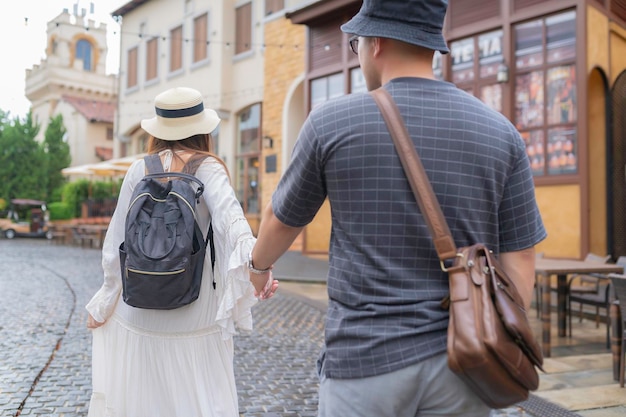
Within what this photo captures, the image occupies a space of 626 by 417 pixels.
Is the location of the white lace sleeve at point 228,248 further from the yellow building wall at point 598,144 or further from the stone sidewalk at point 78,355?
the yellow building wall at point 598,144

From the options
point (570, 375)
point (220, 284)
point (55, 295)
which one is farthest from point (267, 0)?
point (220, 284)

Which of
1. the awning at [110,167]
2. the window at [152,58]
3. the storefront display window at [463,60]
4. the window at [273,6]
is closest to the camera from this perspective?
the storefront display window at [463,60]

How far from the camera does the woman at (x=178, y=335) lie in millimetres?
2678

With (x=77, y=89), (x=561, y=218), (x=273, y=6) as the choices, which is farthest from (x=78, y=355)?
(x=77, y=89)

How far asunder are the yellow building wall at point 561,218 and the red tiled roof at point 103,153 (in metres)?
32.4

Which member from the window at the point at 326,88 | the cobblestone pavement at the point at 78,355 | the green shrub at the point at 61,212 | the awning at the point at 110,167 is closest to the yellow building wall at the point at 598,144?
the cobblestone pavement at the point at 78,355

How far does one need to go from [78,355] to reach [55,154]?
30.6 metres

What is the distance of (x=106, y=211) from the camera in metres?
25.0

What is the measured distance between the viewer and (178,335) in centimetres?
269

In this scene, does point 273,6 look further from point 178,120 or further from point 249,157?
point 178,120

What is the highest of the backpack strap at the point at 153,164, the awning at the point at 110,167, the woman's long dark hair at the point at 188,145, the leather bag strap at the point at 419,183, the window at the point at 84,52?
the window at the point at 84,52

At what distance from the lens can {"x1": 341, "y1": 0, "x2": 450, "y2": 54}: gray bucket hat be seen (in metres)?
1.48

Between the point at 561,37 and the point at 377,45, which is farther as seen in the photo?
the point at 561,37

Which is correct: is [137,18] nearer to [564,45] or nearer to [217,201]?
[564,45]
